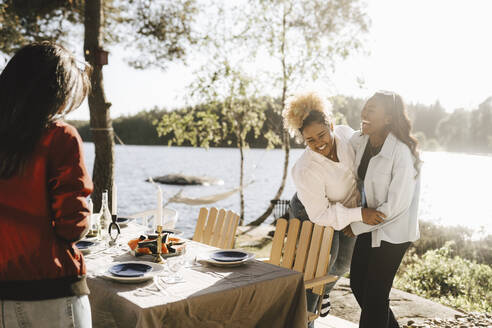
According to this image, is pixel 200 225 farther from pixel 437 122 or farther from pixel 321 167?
pixel 437 122

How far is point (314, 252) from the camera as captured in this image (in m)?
2.44

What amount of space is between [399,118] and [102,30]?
11.8 feet

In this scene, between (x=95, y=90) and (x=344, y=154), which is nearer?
(x=344, y=154)

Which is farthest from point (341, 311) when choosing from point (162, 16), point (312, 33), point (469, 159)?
point (469, 159)

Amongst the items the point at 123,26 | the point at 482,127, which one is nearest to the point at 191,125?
the point at 123,26

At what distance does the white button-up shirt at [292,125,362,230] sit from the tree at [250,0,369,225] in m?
5.13

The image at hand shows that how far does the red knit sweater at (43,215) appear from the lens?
3.68ft

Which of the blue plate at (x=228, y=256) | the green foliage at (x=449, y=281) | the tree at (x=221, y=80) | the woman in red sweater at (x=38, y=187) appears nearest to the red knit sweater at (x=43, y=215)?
the woman in red sweater at (x=38, y=187)

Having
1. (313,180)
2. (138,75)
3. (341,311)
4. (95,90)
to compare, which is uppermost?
(138,75)

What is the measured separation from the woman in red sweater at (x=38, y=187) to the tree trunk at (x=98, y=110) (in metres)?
3.58

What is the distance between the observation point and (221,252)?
7.27ft

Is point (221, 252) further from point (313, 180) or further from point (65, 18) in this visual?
point (65, 18)

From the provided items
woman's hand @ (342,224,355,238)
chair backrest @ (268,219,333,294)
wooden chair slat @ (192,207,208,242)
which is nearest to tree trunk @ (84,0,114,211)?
wooden chair slat @ (192,207,208,242)

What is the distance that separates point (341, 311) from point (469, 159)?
12219 millimetres
